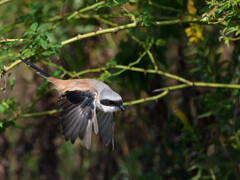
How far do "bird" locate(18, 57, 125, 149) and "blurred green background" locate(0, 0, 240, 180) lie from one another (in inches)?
4.5

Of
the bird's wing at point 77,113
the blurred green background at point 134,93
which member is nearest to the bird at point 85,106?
the bird's wing at point 77,113

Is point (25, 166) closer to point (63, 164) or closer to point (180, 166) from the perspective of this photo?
point (63, 164)

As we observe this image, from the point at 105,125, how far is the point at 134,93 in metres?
1.23

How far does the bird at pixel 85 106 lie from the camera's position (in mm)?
2744

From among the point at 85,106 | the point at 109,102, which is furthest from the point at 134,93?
the point at 85,106

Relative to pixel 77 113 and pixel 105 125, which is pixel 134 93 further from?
pixel 77 113

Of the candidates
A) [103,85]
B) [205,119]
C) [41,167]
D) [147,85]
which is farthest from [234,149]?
[41,167]

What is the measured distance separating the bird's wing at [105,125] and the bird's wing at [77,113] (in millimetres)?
367

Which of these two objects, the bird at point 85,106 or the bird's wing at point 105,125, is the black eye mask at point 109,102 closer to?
the bird at point 85,106

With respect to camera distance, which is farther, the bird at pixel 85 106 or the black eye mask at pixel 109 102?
the black eye mask at pixel 109 102

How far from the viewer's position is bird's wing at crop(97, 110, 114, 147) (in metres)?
3.20

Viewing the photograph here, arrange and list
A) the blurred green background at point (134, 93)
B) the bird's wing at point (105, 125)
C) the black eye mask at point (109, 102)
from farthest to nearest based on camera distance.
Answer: the blurred green background at point (134, 93)
the bird's wing at point (105, 125)
the black eye mask at point (109, 102)

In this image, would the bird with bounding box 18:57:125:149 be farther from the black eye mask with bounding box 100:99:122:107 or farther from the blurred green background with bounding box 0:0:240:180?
the blurred green background with bounding box 0:0:240:180

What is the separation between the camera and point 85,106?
2.89 m
